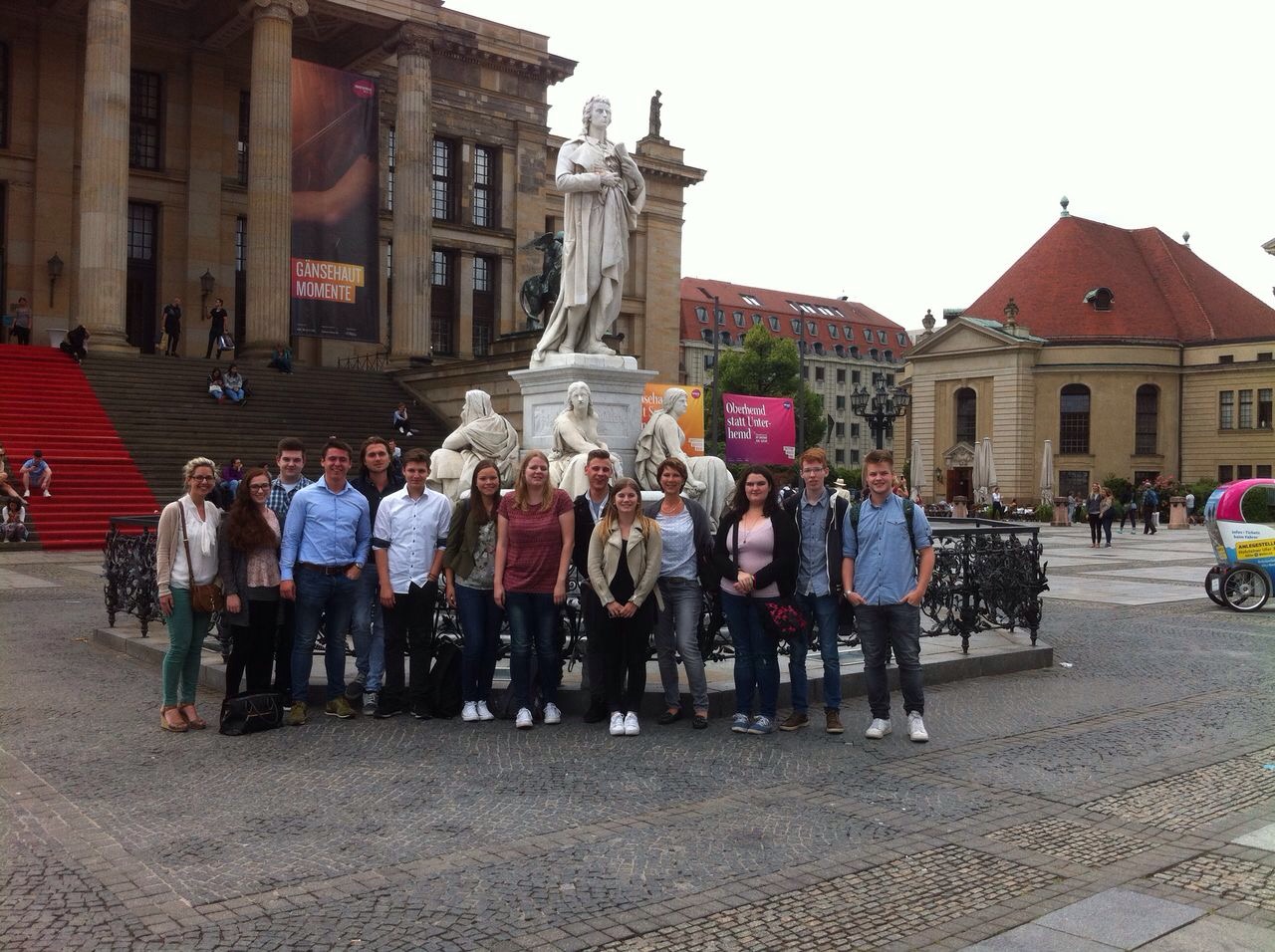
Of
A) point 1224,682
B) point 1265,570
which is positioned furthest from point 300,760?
point 1265,570

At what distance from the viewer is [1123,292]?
73062 millimetres

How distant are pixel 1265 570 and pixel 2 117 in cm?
3846

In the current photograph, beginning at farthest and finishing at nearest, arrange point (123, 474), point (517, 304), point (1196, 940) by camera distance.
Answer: point (517, 304)
point (123, 474)
point (1196, 940)

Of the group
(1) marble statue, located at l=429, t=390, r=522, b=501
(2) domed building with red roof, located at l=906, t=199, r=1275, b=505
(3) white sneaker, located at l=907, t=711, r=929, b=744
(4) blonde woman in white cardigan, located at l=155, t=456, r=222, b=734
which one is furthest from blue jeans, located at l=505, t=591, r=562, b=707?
(2) domed building with red roof, located at l=906, t=199, r=1275, b=505

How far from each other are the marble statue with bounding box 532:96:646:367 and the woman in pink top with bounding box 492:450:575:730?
3940 millimetres

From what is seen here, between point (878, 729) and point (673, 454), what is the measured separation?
391 cm

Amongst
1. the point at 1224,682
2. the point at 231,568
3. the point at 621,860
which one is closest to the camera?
the point at 621,860

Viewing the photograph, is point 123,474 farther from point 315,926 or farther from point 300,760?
point 315,926

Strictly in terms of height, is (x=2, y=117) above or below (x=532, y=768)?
above

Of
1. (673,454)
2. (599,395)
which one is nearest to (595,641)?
(673,454)

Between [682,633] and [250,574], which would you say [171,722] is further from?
[682,633]

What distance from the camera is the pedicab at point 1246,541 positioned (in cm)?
1636

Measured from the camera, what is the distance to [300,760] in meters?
7.03

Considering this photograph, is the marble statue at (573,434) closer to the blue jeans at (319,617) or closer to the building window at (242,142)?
the blue jeans at (319,617)
